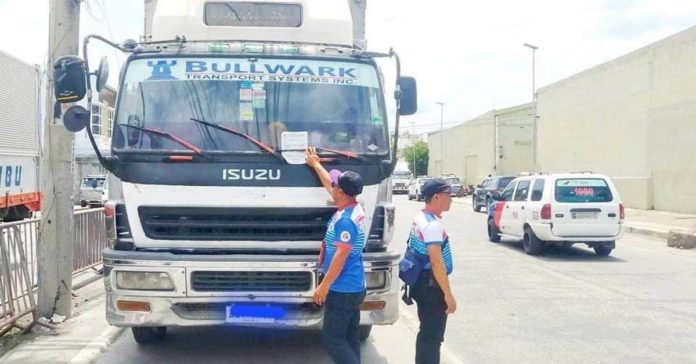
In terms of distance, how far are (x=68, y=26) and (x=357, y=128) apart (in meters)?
3.63

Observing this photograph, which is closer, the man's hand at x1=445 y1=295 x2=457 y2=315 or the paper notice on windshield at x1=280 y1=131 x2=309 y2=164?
the man's hand at x1=445 y1=295 x2=457 y2=315

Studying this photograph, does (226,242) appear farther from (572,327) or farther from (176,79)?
(572,327)

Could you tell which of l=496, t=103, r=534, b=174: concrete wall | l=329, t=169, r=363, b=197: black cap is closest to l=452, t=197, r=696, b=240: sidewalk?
l=329, t=169, r=363, b=197: black cap

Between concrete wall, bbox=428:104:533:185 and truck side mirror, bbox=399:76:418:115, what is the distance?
50048 millimetres

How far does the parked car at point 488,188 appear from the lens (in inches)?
1117

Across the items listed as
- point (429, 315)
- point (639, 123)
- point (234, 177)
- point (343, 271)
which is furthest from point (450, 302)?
point (639, 123)

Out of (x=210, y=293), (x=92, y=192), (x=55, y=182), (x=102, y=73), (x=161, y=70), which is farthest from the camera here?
(x=92, y=192)

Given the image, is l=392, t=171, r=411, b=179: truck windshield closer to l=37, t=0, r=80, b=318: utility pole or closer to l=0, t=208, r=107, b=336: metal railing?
l=0, t=208, r=107, b=336: metal railing

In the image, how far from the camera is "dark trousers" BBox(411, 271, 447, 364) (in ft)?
16.0

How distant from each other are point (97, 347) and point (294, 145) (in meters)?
2.86

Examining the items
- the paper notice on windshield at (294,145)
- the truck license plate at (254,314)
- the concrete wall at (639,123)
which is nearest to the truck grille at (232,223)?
the paper notice on windshield at (294,145)

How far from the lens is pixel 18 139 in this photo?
618 inches

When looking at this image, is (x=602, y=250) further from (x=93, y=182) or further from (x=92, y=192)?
(x=93, y=182)

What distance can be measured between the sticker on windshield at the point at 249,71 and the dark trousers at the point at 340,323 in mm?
2043
